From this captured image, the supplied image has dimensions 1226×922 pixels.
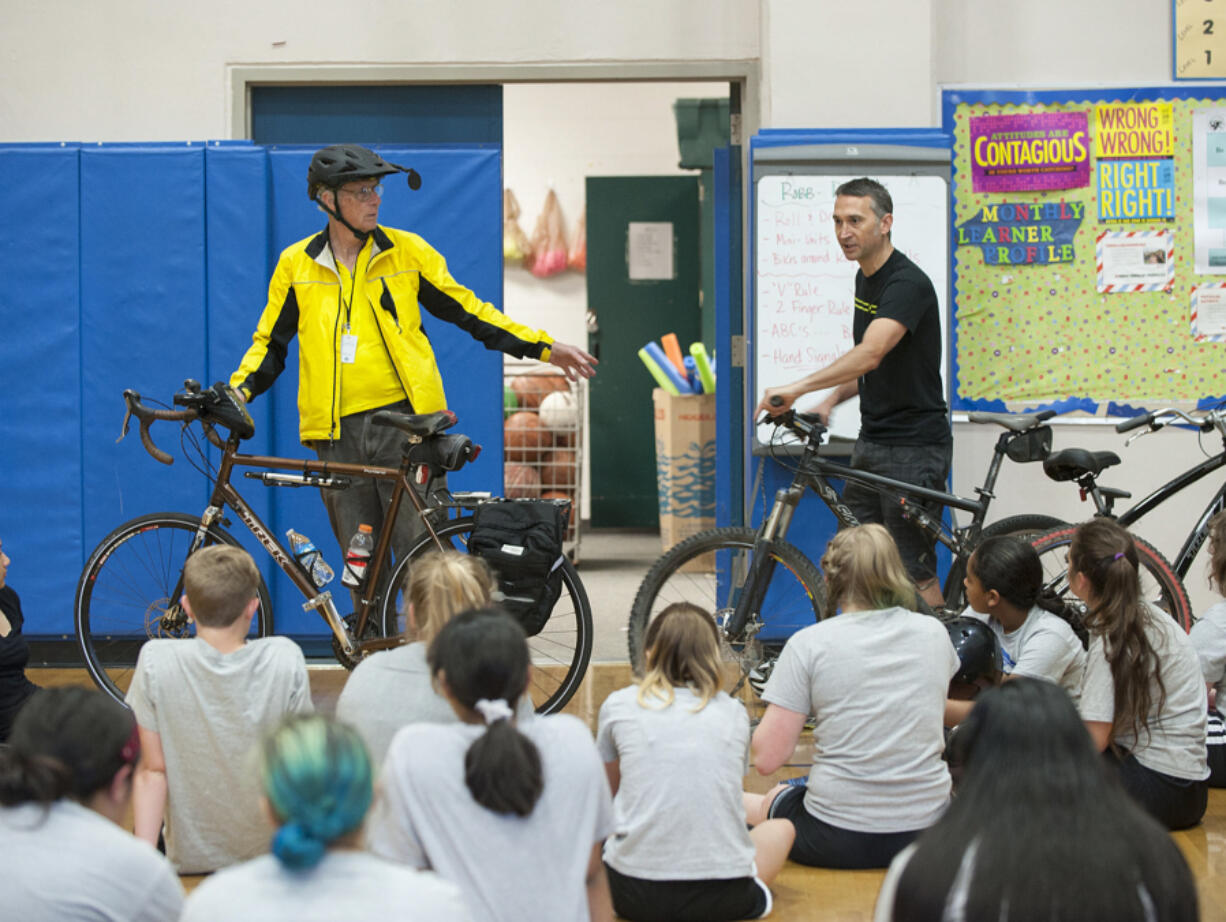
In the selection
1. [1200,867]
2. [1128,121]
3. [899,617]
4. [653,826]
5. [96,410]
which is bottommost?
[1200,867]

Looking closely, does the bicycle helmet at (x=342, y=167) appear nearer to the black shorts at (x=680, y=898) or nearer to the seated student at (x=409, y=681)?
the seated student at (x=409, y=681)

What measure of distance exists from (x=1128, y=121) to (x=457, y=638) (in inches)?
168

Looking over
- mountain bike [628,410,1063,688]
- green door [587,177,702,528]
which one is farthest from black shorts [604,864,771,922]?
green door [587,177,702,528]

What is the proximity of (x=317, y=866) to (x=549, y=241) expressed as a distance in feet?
25.8

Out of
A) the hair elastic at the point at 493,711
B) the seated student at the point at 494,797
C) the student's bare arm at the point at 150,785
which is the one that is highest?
the hair elastic at the point at 493,711

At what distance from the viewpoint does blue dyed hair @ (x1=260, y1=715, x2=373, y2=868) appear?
4.72 ft

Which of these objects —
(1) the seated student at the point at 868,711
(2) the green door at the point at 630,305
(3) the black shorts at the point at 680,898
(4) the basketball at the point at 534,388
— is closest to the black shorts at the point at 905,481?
(1) the seated student at the point at 868,711

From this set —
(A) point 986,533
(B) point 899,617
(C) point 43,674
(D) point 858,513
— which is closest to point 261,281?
(C) point 43,674

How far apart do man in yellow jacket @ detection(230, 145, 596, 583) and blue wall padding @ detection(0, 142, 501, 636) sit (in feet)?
3.28

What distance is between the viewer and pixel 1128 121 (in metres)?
5.28

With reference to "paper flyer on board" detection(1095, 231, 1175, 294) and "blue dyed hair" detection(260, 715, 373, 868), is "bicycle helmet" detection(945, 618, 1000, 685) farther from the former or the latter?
"paper flyer on board" detection(1095, 231, 1175, 294)

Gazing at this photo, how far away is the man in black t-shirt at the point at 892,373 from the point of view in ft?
13.4

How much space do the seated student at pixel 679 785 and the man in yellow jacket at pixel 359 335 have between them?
168 cm

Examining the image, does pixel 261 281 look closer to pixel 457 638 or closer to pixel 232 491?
pixel 232 491
